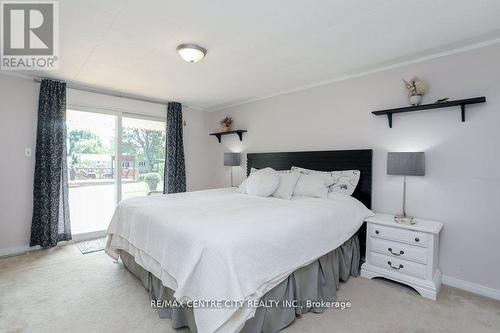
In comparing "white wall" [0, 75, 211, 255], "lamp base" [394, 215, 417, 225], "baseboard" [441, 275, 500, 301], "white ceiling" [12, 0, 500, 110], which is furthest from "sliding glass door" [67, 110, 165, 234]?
"baseboard" [441, 275, 500, 301]

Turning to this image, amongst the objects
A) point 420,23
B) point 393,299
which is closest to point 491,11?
point 420,23

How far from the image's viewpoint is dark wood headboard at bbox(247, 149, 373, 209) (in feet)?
9.66

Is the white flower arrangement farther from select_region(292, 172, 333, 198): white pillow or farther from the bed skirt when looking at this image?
the bed skirt

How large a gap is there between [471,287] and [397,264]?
0.72m

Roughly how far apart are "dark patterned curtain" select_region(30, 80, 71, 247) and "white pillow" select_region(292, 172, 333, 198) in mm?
3347

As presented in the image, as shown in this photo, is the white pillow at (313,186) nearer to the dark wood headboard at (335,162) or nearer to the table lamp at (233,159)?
the dark wood headboard at (335,162)

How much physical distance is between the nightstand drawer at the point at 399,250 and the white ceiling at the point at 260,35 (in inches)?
77.7

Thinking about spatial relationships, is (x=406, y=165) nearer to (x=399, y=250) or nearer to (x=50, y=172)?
(x=399, y=250)

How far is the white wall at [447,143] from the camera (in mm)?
2244

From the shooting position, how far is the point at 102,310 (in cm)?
198

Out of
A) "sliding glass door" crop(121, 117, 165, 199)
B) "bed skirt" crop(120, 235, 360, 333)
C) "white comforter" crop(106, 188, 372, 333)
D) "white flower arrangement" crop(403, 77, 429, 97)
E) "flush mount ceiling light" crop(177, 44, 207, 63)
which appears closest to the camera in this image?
"white comforter" crop(106, 188, 372, 333)

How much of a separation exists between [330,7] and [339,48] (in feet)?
2.36

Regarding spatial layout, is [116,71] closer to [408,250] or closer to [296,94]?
[296,94]

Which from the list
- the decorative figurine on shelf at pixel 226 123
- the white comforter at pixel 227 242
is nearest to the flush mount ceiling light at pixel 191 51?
the white comforter at pixel 227 242
